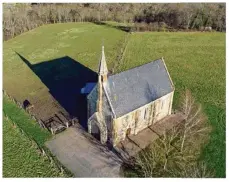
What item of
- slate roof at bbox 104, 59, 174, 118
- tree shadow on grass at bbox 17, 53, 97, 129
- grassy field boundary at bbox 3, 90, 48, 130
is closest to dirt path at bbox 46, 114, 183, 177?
tree shadow on grass at bbox 17, 53, 97, 129

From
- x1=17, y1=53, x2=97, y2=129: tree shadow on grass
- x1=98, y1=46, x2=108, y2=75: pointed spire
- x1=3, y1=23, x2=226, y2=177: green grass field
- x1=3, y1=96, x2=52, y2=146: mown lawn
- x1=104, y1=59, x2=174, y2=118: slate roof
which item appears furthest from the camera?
x1=17, y1=53, x2=97, y2=129: tree shadow on grass

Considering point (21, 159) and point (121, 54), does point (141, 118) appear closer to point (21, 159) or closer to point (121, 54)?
point (21, 159)

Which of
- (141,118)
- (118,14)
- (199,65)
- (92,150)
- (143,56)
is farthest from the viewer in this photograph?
(118,14)

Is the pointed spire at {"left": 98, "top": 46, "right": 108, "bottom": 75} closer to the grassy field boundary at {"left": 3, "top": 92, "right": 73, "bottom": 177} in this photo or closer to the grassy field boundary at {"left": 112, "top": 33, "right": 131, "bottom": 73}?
the grassy field boundary at {"left": 3, "top": 92, "right": 73, "bottom": 177}

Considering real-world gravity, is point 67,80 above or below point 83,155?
above

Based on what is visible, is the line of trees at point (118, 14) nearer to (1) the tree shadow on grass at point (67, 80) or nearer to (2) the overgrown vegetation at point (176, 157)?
(1) the tree shadow on grass at point (67, 80)

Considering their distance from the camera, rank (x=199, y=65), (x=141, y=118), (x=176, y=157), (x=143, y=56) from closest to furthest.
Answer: (x=176, y=157), (x=141, y=118), (x=199, y=65), (x=143, y=56)

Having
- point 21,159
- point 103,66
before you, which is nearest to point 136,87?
point 103,66
